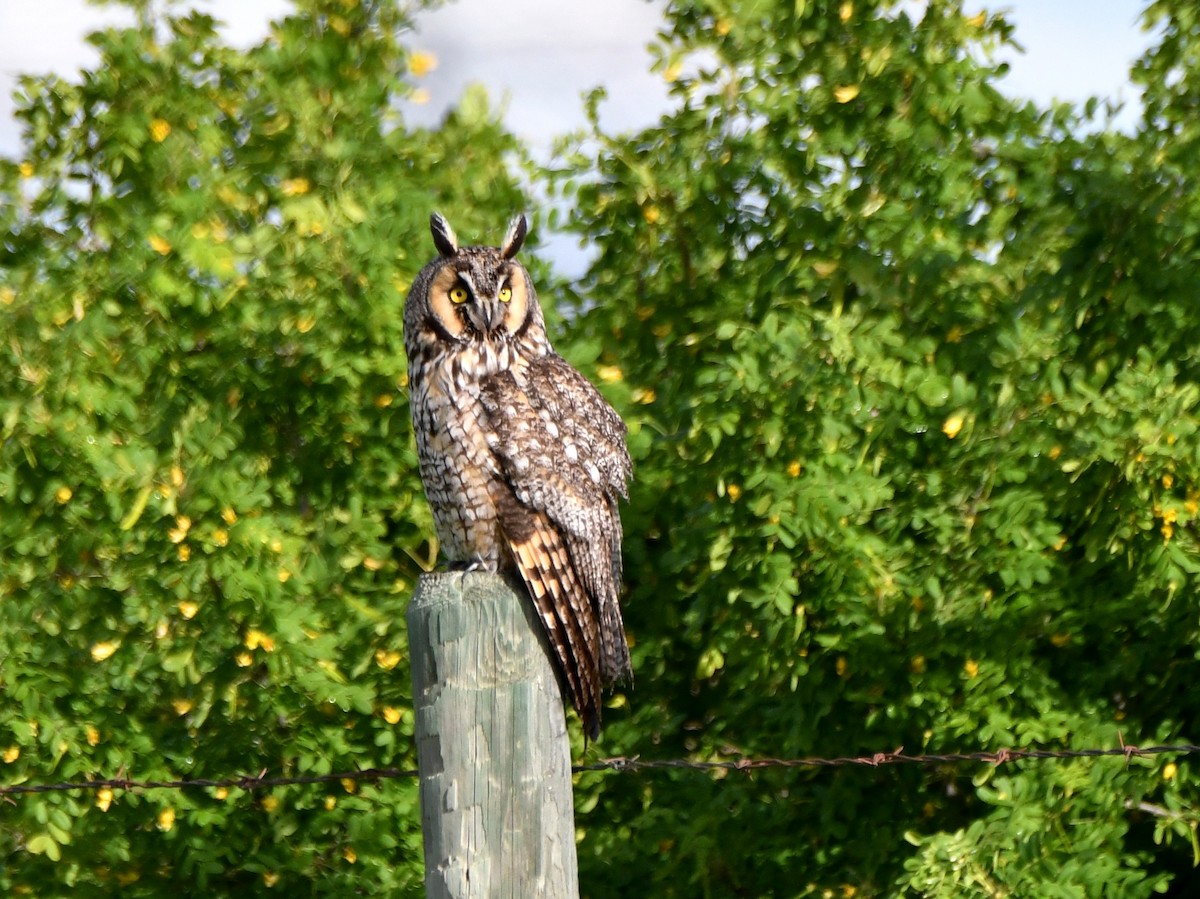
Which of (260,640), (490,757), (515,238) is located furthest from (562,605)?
(260,640)

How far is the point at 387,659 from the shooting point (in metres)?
4.50

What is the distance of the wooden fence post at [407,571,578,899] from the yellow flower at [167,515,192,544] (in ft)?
6.91

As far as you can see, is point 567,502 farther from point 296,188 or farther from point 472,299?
point 296,188

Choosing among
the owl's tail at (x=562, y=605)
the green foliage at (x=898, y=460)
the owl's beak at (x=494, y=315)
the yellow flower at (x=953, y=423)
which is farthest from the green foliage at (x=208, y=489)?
the yellow flower at (x=953, y=423)

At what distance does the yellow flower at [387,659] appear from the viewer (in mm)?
4484

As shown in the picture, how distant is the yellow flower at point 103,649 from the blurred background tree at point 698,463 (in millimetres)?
29

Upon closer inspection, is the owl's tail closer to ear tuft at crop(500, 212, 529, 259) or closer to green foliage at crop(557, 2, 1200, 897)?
ear tuft at crop(500, 212, 529, 259)

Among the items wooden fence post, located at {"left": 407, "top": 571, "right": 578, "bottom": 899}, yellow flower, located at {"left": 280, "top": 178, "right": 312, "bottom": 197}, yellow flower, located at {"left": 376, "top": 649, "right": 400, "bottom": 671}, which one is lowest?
wooden fence post, located at {"left": 407, "top": 571, "right": 578, "bottom": 899}

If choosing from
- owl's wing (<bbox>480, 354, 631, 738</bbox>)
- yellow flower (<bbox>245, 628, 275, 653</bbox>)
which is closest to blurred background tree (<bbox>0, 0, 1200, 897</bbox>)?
yellow flower (<bbox>245, 628, 275, 653</bbox>)

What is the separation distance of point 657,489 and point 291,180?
160 cm

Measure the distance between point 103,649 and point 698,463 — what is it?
73.5 inches

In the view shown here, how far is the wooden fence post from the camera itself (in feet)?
7.47

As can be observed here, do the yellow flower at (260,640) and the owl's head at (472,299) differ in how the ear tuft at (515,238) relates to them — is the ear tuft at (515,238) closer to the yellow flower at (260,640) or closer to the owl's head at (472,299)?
the owl's head at (472,299)

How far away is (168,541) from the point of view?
4.43 m
